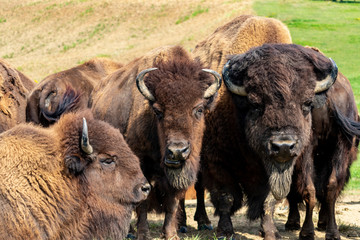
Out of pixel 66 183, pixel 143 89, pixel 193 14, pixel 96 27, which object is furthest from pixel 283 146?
pixel 96 27

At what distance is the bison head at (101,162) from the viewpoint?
4754 millimetres

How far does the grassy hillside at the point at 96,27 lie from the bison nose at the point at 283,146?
29680 millimetres

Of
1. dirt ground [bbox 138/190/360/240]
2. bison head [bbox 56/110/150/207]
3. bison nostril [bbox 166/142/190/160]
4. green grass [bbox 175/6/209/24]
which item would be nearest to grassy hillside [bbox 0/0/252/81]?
green grass [bbox 175/6/209/24]

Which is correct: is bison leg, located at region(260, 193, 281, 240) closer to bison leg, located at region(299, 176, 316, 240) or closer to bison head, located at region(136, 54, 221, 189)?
bison leg, located at region(299, 176, 316, 240)

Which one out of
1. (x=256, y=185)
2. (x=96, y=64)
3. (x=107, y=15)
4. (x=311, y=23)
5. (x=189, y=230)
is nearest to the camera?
(x=256, y=185)

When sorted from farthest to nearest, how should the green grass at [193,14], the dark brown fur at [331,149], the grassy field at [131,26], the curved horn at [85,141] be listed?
the green grass at [193,14] → the grassy field at [131,26] → the dark brown fur at [331,149] → the curved horn at [85,141]

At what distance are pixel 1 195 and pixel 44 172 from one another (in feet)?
1.33

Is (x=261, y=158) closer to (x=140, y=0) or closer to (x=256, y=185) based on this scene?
(x=256, y=185)

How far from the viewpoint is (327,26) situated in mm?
42688

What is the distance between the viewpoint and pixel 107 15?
5034 cm

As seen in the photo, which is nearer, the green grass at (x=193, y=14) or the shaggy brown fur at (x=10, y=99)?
the shaggy brown fur at (x=10, y=99)

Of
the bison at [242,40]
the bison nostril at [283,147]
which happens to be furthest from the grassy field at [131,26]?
the bison nostril at [283,147]

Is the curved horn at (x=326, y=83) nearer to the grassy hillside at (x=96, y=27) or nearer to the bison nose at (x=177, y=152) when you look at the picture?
the bison nose at (x=177, y=152)

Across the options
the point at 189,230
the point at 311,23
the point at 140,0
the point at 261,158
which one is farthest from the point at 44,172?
the point at 140,0
